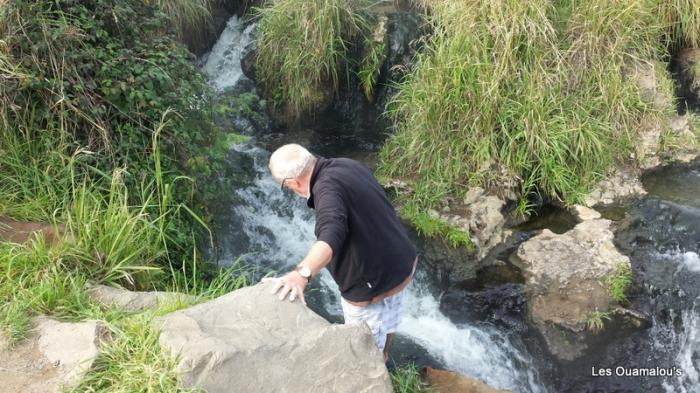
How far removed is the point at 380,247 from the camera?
2893 mm

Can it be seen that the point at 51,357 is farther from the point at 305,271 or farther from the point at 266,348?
the point at 305,271

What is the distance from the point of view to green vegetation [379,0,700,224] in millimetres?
5367

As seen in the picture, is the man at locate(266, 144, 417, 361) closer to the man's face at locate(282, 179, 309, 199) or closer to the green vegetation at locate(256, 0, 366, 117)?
the man's face at locate(282, 179, 309, 199)

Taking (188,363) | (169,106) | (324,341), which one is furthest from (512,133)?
(188,363)

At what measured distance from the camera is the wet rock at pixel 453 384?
347 centimetres

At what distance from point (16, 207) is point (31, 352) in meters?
1.38

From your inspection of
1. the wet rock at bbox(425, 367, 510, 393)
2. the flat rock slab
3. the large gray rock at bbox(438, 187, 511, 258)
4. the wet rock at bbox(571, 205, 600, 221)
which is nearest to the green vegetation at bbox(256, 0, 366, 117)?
the large gray rock at bbox(438, 187, 511, 258)

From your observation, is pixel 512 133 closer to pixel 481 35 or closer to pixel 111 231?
pixel 481 35

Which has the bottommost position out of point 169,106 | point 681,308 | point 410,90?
point 681,308

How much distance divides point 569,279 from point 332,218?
2915 mm

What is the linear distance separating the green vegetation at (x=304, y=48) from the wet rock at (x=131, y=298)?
13.6 feet

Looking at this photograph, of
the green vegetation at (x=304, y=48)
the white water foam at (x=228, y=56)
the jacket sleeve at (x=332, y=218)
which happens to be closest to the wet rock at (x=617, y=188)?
the green vegetation at (x=304, y=48)

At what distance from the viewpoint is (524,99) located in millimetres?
5391

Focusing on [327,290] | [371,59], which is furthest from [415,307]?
[371,59]
